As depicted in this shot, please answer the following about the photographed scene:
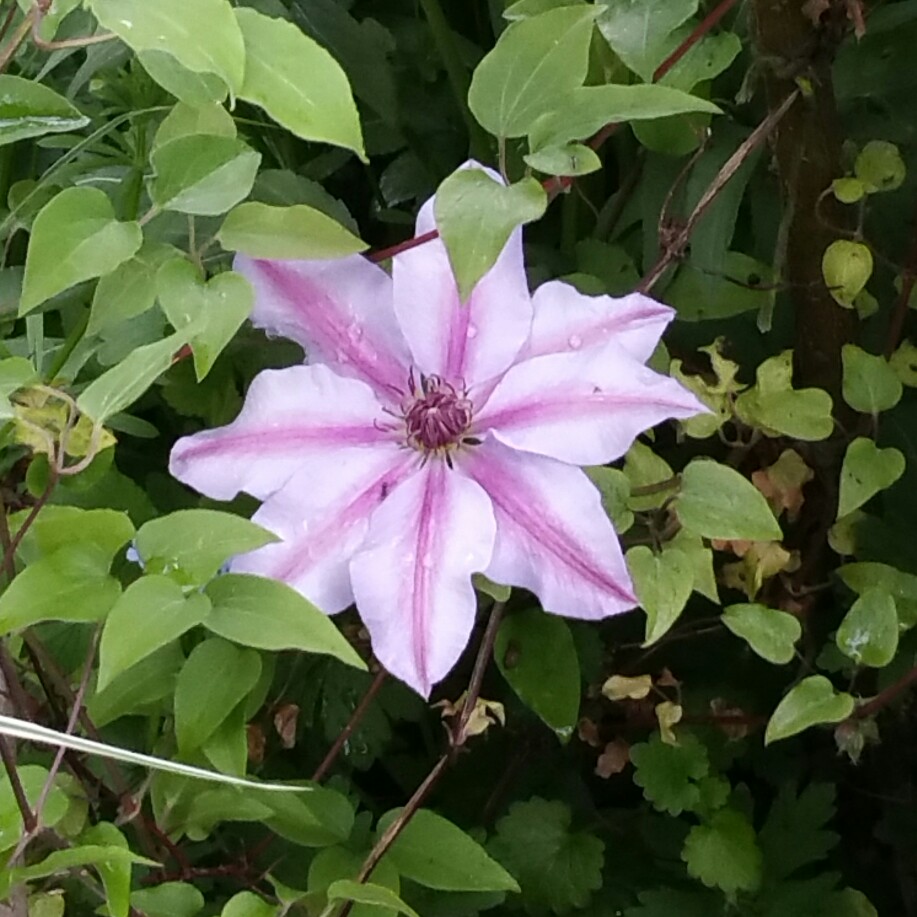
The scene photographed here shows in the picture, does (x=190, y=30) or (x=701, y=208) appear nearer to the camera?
(x=190, y=30)

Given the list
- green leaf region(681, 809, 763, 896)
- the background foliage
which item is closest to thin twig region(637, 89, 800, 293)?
the background foliage

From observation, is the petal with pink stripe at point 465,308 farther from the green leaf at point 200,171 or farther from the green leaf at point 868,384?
the green leaf at point 868,384

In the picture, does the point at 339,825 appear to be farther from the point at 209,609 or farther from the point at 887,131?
the point at 887,131

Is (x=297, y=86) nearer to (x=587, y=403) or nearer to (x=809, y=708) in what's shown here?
(x=587, y=403)

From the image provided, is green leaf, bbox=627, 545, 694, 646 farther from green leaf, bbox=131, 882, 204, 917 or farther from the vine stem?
green leaf, bbox=131, 882, 204, 917

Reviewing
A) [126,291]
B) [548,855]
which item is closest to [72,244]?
[126,291]

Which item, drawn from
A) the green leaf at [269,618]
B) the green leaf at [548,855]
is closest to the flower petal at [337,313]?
the green leaf at [269,618]
